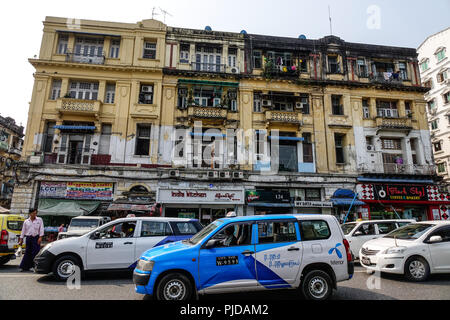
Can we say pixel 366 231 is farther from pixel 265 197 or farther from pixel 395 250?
pixel 265 197

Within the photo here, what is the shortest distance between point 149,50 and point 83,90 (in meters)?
5.81

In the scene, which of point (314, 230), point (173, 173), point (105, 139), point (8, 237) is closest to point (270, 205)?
point (173, 173)

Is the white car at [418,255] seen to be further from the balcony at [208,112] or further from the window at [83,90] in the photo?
the window at [83,90]

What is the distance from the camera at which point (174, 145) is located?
59.7ft

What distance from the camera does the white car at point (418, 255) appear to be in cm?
691

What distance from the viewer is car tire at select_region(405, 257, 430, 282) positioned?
22.5 ft

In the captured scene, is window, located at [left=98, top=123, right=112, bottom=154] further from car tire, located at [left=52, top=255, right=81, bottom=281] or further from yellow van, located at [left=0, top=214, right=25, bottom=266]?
car tire, located at [left=52, top=255, right=81, bottom=281]

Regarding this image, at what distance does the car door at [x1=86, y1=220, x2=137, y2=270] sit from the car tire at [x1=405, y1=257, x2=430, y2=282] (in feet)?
25.1

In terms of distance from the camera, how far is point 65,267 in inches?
275

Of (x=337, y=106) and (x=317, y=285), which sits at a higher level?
(x=337, y=106)

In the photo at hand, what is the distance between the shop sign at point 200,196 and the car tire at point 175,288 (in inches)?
470

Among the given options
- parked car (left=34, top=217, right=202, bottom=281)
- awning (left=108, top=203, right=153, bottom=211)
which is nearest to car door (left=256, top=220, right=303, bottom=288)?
parked car (left=34, top=217, right=202, bottom=281)

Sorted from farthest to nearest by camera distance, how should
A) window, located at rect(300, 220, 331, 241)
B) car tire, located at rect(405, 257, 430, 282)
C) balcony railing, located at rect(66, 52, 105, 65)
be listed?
balcony railing, located at rect(66, 52, 105, 65) < car tire, located at rect(405, 257, 430, 282) < window, located at rect(300, 220, 331, 241)
